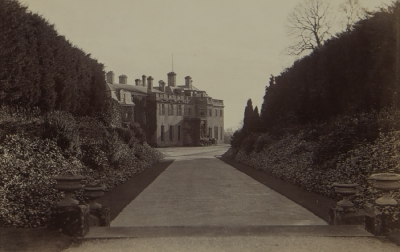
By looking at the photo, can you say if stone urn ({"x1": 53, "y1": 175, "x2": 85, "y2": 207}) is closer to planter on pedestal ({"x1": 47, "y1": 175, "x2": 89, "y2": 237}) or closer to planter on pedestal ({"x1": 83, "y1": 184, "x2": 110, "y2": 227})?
planter on pedestal ({"x1": 47, "y1": 175, "x2": 89, "y2": 237})

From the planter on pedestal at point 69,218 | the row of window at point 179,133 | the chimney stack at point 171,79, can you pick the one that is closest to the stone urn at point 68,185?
the planter on pedestal at point 69,218

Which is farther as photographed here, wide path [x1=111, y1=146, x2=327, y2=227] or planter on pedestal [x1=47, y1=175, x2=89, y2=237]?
wide path [x1=111, y1=146, x2=327, y2=227]

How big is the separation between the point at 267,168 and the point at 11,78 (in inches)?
422

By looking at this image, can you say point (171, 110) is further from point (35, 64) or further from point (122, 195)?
point (122, 195)

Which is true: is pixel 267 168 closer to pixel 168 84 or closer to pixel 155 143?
pixel 155 143

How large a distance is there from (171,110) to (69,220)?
5204 cm

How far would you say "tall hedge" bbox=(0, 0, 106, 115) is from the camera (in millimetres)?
9789

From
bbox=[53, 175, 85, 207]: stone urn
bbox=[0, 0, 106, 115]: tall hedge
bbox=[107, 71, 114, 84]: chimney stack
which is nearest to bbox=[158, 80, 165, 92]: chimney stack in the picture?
bbox=[107, 71, 114, 84]: chimney stack

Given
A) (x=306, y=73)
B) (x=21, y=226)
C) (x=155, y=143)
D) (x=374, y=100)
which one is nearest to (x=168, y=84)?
(x=155, y=143)

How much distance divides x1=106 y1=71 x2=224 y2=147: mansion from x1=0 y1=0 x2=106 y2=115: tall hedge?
32.1 metres

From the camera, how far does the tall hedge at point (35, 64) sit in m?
9.79

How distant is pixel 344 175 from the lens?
956 cm

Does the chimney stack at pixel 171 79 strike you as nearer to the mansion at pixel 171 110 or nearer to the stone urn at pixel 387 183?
the mansion at pixel 171 110

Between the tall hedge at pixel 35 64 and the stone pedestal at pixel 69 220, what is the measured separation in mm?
4980
